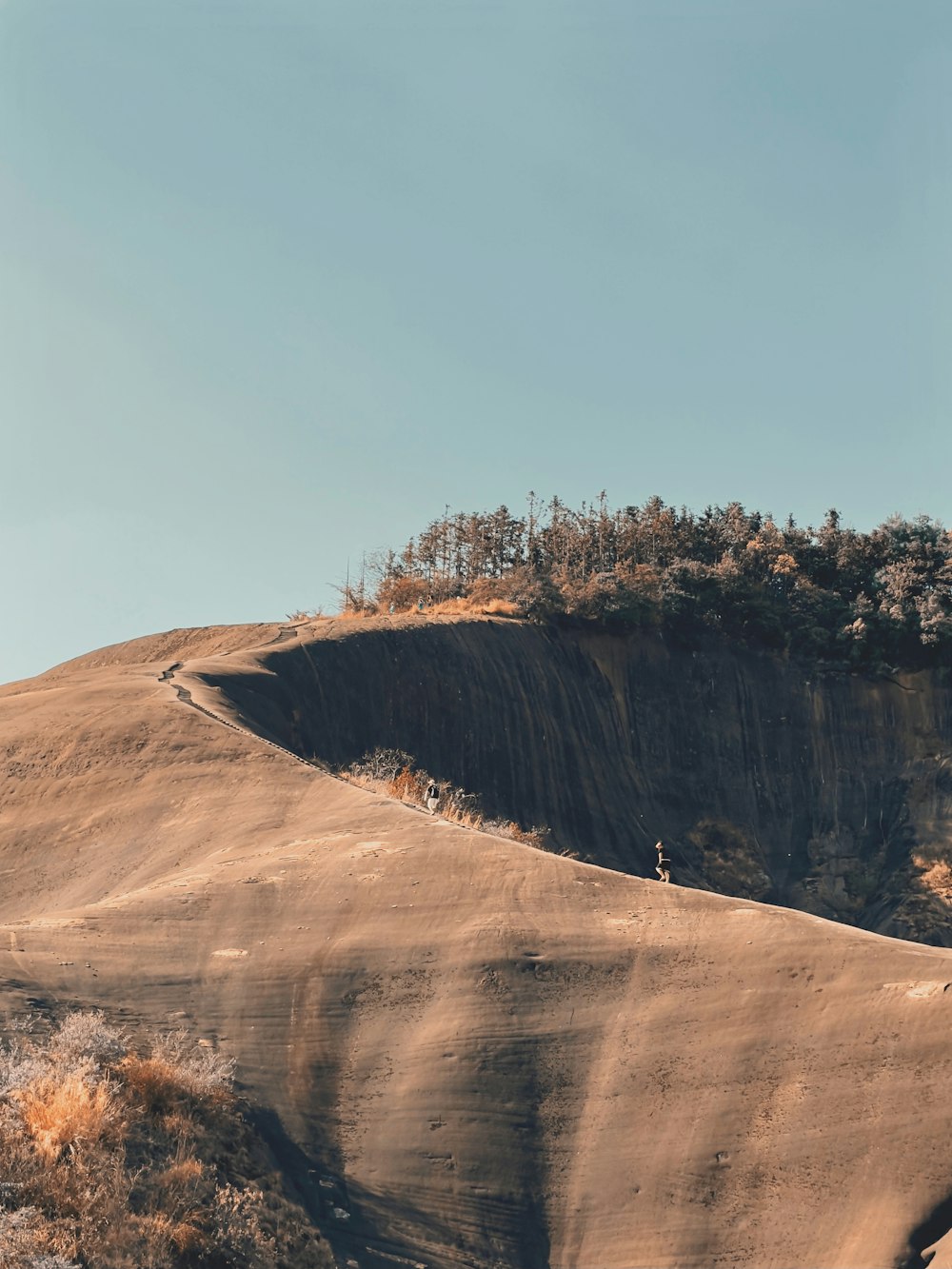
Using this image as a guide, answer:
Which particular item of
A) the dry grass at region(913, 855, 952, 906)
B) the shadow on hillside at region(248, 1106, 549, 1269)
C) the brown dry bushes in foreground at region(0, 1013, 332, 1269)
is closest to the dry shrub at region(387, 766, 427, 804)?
the shadow on hillside at region(248, 1106, 549, 1269)

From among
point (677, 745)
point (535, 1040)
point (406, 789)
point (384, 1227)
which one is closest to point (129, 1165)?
point (384, 1227)

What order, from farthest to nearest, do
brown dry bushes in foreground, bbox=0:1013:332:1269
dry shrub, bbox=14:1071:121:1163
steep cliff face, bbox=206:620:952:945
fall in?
steep cliff face, bbox=206:620:952:945 < dry shrub, bbox=14:1071:121:1163 < brown dry bushes in foreground, bbox=0:1013:332:1269

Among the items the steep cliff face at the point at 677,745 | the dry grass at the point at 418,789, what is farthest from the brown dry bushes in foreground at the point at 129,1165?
the steep cliff face at the point at 677,745

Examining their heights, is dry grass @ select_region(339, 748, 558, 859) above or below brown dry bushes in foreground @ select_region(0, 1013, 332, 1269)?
above

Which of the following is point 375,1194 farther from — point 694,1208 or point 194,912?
point 194,912

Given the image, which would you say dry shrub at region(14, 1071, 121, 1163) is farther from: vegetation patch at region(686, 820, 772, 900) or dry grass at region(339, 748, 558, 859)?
vegetation patch at region(686, 820, 772, 900)

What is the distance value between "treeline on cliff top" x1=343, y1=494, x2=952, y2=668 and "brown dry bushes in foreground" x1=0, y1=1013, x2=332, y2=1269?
29.9 metres

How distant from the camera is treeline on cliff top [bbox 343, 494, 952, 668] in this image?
139ft

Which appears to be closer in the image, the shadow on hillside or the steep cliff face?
the shadow on hillside

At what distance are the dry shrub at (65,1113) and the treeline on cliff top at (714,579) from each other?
30.7m

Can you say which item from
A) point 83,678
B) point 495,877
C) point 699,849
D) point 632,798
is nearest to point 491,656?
point 632,798

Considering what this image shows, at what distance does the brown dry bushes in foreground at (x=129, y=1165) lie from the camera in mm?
9102

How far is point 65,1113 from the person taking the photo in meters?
9.99

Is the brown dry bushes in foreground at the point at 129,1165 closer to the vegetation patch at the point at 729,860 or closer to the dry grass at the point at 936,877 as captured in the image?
the vegetation patch at the point at 729,860
